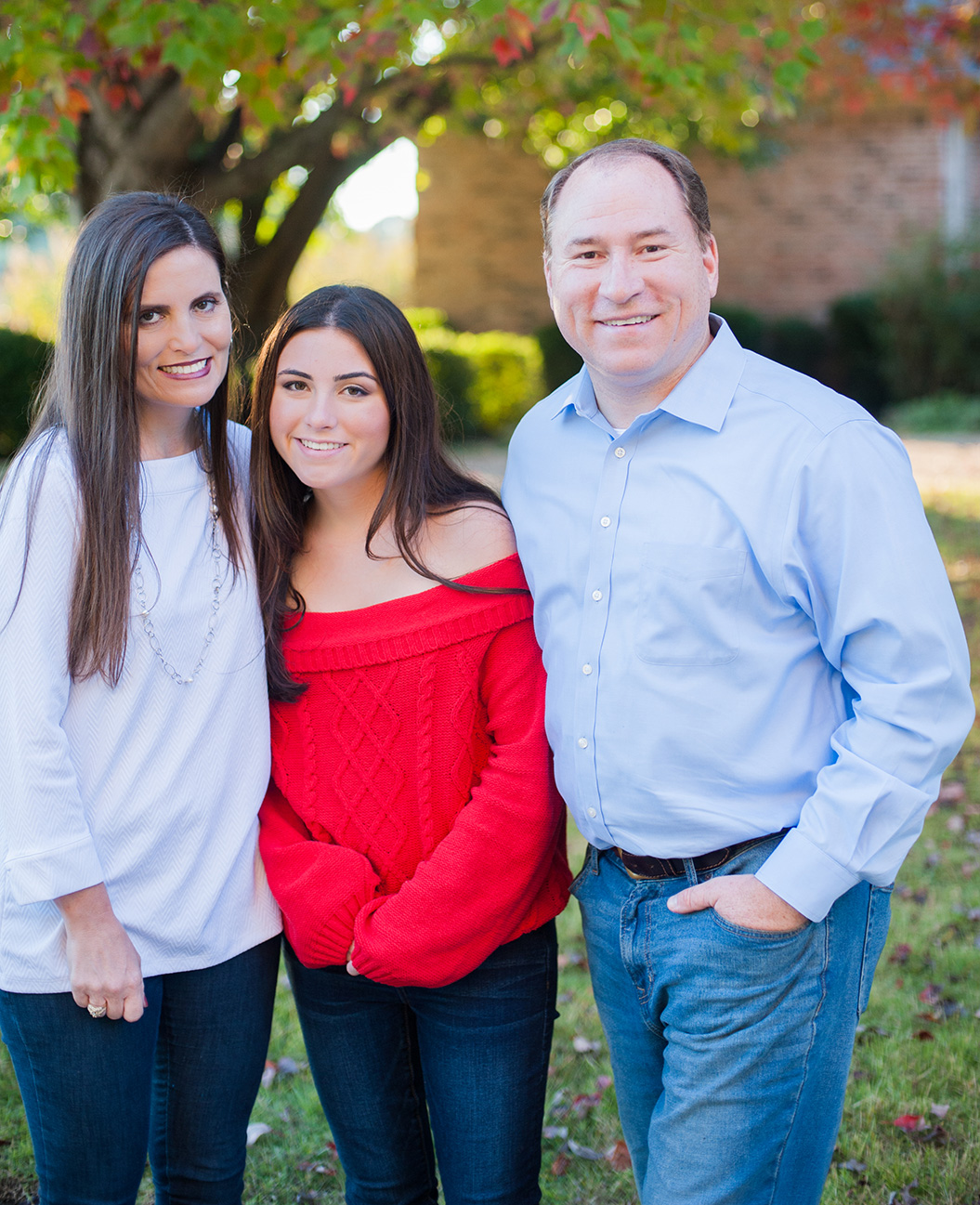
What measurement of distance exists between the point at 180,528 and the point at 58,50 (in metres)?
2.97

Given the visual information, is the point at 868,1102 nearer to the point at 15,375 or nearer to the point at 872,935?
the point at 872,935

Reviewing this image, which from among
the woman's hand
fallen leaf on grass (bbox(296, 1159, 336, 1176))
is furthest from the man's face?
fallen leaf on grass (bbox(296, 1159, 336, 1176))

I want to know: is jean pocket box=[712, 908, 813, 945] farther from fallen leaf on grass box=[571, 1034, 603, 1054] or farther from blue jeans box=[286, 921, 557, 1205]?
fallen leaf on grass box=[571, 1034, 603, 1054]

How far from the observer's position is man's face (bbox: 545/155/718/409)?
1.93 m

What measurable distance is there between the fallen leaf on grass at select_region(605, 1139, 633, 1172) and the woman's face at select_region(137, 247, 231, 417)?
2246 millimetres

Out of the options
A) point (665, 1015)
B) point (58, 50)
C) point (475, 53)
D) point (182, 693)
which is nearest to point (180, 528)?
point (182, 693)

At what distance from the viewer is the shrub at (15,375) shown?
10258mm

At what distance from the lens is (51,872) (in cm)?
186

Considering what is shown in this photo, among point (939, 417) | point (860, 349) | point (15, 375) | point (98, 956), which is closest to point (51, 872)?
point (98, 956)

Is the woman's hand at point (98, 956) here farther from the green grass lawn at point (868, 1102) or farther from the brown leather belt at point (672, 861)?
the green grass lawn at point (868, 1102)

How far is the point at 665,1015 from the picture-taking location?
1925 millimetres

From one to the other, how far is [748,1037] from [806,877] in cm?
29

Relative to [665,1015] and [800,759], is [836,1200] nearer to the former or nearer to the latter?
[665,1015]

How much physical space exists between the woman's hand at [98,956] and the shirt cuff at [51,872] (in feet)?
0.10
